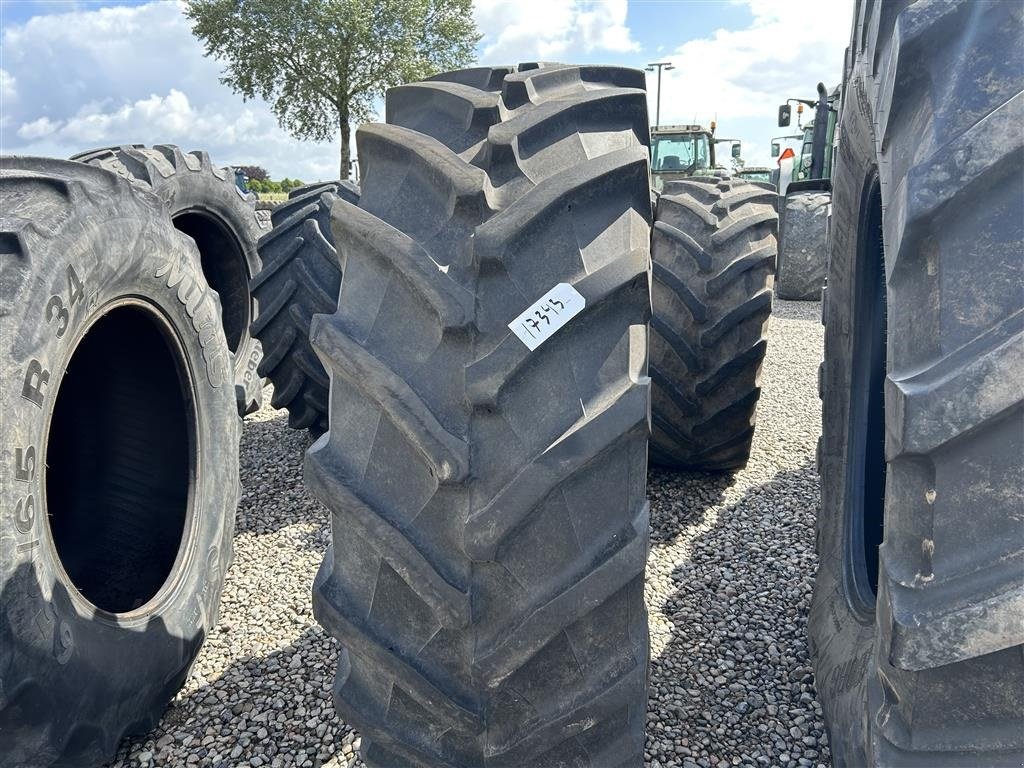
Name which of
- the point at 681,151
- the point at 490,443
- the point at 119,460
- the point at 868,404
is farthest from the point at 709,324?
the point at 681,151

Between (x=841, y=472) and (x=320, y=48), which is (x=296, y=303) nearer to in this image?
(x=841, y=472)

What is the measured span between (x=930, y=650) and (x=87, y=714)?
6.07 feet

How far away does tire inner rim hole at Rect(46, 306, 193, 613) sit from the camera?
8.38 ft

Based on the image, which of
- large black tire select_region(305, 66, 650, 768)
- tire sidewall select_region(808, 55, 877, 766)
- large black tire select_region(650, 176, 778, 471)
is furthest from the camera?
large black tire select_region(650, 176, 778, 471)

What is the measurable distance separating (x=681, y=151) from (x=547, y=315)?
35.5 ft

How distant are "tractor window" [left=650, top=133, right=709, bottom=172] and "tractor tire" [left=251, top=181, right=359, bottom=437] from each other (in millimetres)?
8250

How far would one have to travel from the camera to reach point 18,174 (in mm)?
1896

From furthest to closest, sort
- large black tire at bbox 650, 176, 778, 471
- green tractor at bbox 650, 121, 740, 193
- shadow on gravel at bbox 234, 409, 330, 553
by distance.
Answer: green tractor at bbox 650, 121, 740, 193
shadow on gravel at bbox 234, 409, 330, 553
large black tire at bbox 650, 176, 778, 471

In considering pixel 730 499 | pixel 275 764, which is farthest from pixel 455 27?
pixel 275 764

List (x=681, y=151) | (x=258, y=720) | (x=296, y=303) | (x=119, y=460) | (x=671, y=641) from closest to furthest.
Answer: (x=258, y=720) < (x=671, y=641) < (x=119, y=460) < (x=296, y=303) < (x=681, y=151)

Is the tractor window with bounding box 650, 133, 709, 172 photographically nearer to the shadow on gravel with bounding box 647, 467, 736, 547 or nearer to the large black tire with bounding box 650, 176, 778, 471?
the large black tire with bounding box 650, 176, 778, 471

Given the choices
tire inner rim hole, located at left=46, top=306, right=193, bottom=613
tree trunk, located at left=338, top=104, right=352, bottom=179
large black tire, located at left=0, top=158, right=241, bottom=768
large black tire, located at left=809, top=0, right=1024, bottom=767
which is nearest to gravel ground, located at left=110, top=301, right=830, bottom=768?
large black tire, located at left=0, top=158, right=241, bottom=768

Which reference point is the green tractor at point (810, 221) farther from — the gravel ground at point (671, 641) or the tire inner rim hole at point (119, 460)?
the tire inner rim hole at point (119, 460)

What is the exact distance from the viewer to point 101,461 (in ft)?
8.82
